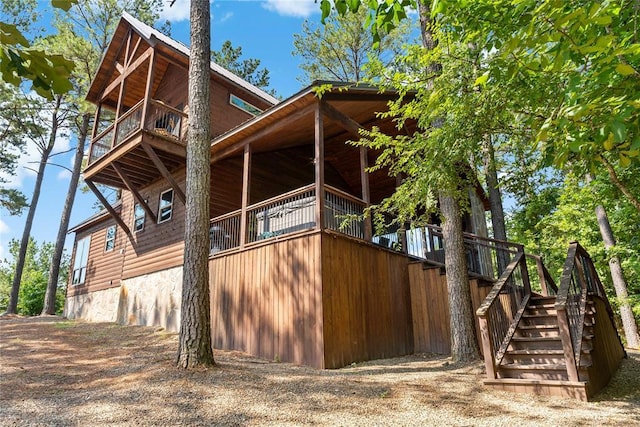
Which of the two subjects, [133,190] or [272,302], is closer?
[272,302]

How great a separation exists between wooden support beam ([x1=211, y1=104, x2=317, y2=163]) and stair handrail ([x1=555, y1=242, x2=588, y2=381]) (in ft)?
17.3

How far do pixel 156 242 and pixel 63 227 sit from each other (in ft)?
28.3

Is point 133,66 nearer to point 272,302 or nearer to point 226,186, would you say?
point 226,186

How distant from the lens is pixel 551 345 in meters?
5.66

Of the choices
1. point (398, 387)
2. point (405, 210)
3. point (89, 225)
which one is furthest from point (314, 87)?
point (89, 225)

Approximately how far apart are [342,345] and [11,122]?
66.6ft

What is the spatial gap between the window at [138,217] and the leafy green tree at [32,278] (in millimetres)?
15449

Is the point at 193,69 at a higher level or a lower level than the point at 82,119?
lower

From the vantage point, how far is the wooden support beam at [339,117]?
7.96 metres

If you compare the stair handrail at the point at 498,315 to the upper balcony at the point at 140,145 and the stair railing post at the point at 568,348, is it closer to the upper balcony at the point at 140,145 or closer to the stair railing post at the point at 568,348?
the stair railing post at the point at 568,348

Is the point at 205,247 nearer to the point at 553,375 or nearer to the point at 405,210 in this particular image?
the point at 405,210

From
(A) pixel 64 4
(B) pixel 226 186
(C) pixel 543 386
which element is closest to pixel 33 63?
(A) pixel 64 4

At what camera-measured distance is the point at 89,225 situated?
15.5m

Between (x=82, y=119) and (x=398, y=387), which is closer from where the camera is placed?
(x=398, y=387)
